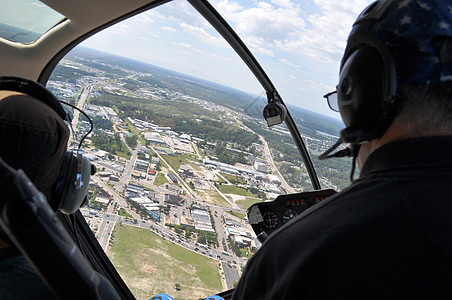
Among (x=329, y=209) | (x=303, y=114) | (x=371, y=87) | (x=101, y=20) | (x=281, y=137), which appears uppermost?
(x=101, y=20)

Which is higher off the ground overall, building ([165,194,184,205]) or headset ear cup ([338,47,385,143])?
headset ear cup ([338,47,385,143])

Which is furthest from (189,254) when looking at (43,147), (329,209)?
(329,209)

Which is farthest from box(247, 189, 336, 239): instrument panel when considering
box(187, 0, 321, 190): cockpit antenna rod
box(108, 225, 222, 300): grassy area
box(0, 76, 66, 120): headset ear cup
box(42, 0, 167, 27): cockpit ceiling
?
box(108, 225, 222, 300): grassy area

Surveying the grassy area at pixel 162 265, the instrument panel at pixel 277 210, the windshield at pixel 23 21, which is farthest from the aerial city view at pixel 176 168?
the instrument panel at pixel 277 210

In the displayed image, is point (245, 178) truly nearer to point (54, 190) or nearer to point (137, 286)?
point (137, 286)

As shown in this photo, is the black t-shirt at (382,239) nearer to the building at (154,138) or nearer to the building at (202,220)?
the building at (202,220)

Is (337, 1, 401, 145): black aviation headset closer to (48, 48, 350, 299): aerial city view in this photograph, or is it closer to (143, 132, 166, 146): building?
(48, 48, 350, 299): aerial city view
